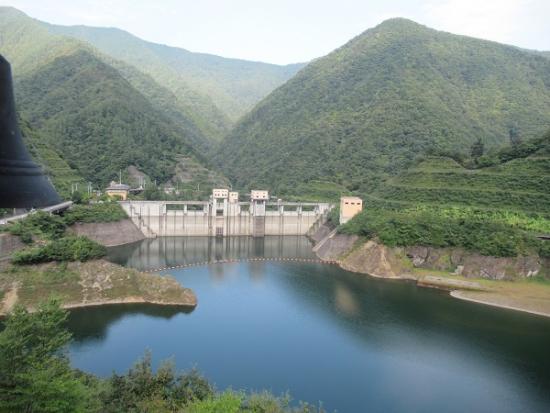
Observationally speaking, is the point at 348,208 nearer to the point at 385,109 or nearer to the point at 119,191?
the point at 119,191

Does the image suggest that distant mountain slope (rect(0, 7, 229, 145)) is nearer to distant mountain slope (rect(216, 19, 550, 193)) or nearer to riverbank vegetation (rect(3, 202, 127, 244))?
distant mountain slope (rect(216, 19, 550, 193))

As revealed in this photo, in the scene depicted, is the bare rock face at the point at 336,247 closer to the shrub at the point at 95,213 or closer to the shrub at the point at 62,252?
the shrub at the point at 95,213

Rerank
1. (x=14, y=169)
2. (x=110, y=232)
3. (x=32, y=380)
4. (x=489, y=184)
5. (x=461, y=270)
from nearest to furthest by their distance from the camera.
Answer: (x=14, y=169) < (x=32, y=380) < (x=461, y=270) < (x=489, y=184) < (x=110, y=232)

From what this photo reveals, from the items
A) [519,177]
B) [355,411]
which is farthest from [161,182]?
[355,411]

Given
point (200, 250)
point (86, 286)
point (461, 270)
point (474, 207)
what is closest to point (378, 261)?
point (461, 270)

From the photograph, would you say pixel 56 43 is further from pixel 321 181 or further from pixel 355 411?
pixel 355 411

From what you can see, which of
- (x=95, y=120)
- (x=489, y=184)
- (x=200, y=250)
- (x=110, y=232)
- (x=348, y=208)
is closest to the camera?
(x=489, y=184)

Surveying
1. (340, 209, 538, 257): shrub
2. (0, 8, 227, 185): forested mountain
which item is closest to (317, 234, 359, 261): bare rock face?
(340, 209, 538, 257): shrub
